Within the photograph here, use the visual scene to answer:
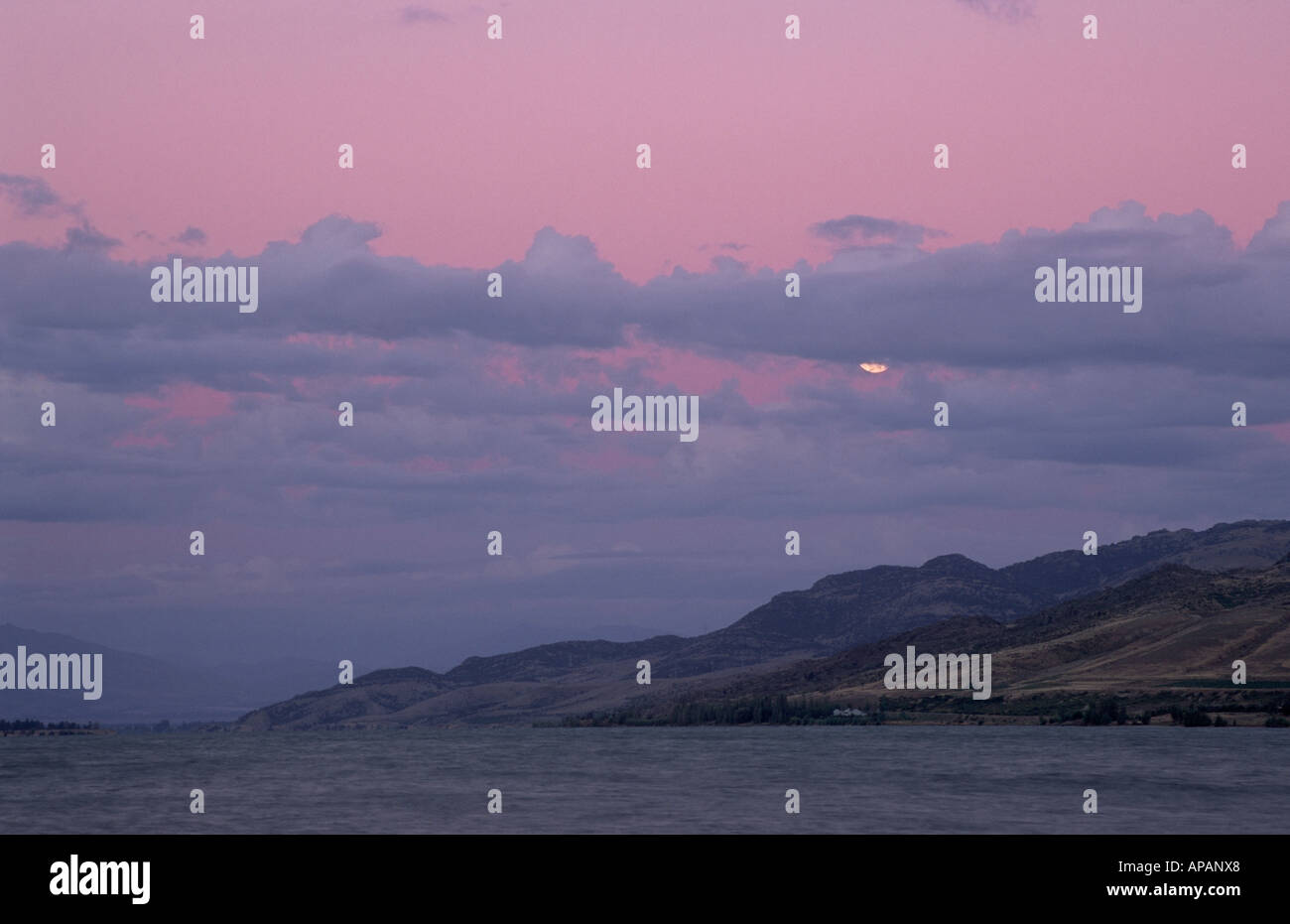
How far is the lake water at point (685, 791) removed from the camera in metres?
88.9

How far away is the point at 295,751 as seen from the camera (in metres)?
199

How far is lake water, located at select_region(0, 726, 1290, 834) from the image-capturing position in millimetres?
88875

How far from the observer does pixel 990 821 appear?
8888 cm

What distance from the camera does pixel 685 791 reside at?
111 m
